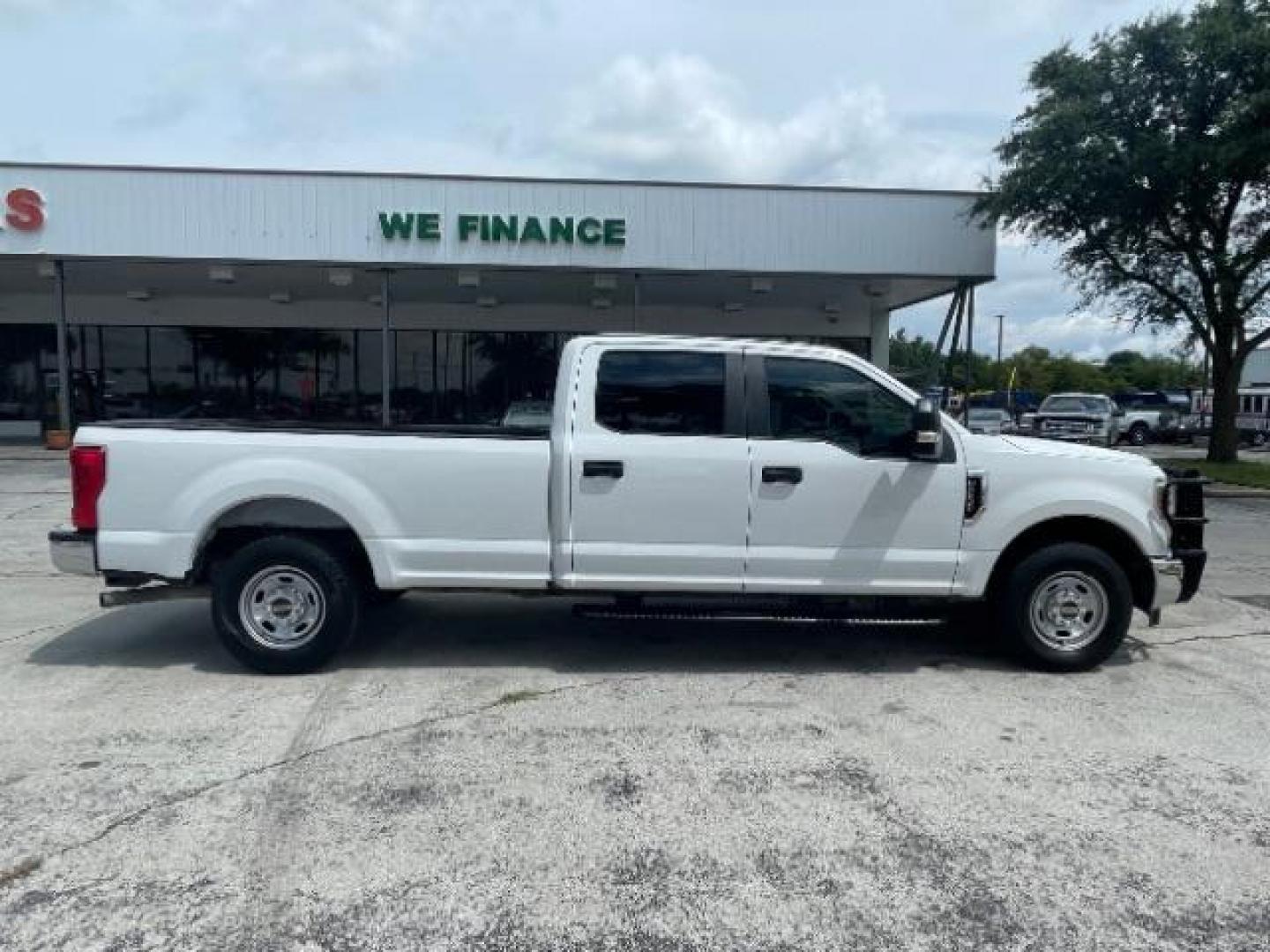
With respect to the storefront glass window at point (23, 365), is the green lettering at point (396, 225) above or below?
above

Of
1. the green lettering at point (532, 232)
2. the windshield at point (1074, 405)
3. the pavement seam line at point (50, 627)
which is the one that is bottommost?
the pavement seam line at point (50, 627)

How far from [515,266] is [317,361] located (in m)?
9.25

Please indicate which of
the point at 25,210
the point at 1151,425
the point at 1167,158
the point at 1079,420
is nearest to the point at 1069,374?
the point at 1151,425

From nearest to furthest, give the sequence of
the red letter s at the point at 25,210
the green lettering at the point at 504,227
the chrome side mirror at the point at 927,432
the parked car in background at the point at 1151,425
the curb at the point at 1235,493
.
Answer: the chrome side mirror at the point at 927,432 < the curb at the point at 1235,493 < the red letter s at the point at 25,210 < the green lettering at the point at 504,227 < the parked car in background at the point at 1151,425

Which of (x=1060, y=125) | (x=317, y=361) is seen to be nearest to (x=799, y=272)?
(x=1060, y=125)

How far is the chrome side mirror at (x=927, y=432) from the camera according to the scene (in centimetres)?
529

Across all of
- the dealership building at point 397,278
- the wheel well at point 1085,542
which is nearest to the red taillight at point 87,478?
the wheel well at point 1085,542

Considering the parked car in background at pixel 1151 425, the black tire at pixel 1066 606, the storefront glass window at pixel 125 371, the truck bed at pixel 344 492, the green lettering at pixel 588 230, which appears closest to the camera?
the truck bed at pixel 344 492

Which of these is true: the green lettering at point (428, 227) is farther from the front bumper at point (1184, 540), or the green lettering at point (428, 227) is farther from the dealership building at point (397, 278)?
the front bumper at point (1184, 540)

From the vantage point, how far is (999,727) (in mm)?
4855

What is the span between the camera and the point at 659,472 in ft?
17.8

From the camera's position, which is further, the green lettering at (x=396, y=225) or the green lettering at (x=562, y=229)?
the green lettering at (x=562, y=229)

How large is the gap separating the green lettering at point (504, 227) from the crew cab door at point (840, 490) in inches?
578

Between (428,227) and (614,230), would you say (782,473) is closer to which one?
(614,230)
